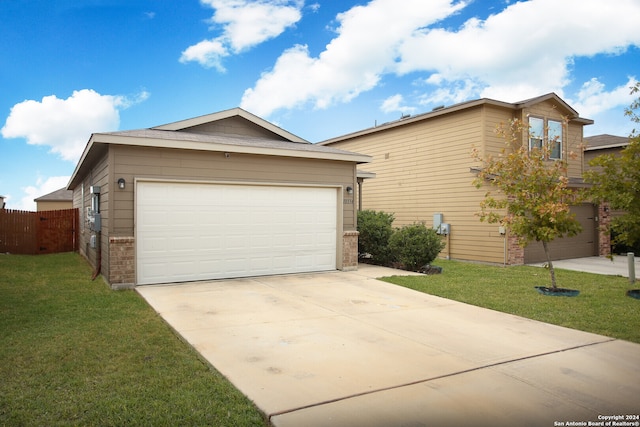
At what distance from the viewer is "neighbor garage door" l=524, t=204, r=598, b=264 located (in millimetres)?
14250

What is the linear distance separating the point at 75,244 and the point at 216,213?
36.7ft

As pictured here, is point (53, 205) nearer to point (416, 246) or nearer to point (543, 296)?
point (416, 246)

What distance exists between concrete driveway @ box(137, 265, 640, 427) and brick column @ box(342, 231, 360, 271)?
344cm

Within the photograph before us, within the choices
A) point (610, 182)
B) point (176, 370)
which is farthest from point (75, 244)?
point (610, 182)

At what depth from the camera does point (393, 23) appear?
44.8ft

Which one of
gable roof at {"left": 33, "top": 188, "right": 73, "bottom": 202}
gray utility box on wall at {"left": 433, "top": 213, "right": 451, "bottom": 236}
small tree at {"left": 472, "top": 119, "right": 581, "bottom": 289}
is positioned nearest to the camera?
small tree at {"left": 472, "top": 119, "right": 581, "bottom": 289}

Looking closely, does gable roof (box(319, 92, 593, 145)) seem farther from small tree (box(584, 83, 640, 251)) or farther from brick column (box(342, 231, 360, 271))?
brick column (box(342, 231, 360, 271))

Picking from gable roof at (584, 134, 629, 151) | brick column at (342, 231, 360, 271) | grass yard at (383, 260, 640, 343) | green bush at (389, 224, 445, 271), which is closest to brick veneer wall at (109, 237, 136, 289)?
brick column at (342, 231, 360, 271)

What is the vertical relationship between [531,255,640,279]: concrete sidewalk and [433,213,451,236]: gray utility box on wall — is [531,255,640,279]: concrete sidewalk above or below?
below

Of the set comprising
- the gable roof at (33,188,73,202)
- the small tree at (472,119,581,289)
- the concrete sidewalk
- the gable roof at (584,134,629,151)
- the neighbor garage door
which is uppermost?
the gable roof at (584,134,629,151)

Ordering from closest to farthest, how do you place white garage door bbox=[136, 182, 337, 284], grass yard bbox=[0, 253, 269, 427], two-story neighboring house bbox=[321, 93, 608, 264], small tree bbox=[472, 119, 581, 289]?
1. grass yard bbox=[0, 253, 269, 427]
2. small tree bbox=[472, 119, 581, 289]
3. white garage door bbox=[136, 182, 337, 284]
4. two-story neighboring house bbox=[321, 93, 608, 264]

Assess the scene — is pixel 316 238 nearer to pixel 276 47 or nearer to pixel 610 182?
pixel 610 182

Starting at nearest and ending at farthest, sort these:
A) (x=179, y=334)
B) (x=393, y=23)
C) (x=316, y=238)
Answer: (x=179, y=334) → (x=316, y=238) → (x=393, y=23)

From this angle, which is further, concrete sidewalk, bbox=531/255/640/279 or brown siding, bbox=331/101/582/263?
brown siding, bbox=331/101/582/263
